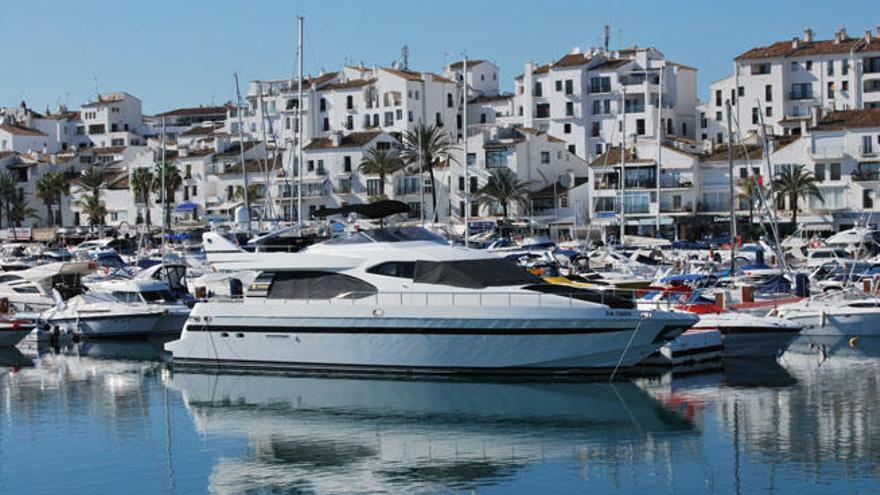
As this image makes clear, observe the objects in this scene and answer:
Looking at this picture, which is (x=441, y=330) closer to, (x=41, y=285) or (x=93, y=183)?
(x=41, y=285)

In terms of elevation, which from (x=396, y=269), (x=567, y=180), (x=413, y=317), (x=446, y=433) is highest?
(x=567, y=180)

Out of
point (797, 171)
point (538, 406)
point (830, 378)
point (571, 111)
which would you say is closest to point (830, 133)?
point (797, 171)

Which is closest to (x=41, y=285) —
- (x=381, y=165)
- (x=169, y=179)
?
(x=381, y=165)

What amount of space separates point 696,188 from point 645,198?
3.14 metres

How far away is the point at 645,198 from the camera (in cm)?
8512

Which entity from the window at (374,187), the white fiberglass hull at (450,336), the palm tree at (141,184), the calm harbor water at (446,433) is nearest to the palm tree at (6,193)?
the palm tree at (141,184)

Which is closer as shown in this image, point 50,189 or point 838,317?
point 838,317

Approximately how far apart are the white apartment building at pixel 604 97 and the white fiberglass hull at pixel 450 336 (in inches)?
2480

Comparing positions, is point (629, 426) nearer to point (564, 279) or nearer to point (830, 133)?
point (564, 279)

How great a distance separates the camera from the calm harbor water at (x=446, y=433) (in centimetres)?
2331

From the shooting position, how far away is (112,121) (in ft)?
424

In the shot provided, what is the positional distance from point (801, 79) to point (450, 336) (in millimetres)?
70109

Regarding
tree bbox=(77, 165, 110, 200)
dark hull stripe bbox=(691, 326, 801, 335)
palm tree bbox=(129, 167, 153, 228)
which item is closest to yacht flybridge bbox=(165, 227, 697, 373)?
dark hull stripe bbox=(691, 326, 801, 335)

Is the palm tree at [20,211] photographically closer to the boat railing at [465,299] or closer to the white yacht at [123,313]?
the white yacht at [123,313]
